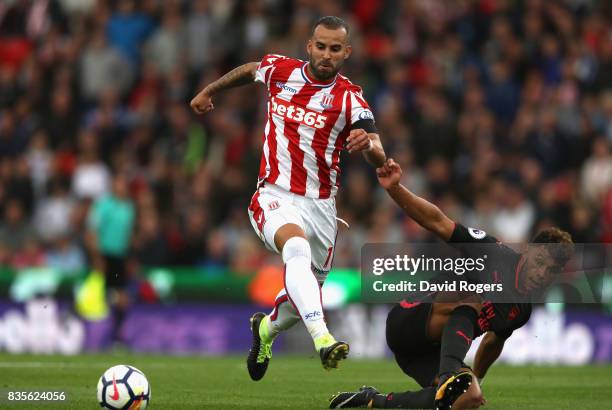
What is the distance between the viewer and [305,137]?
9711 millimetres

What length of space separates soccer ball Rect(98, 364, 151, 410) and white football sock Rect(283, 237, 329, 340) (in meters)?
1.14

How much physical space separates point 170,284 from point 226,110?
135 inches

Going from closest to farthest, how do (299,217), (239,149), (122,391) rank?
(122,391), (299,217), (239,149)

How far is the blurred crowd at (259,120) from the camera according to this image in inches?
694

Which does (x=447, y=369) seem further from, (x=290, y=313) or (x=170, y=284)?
(x=170, y=284)

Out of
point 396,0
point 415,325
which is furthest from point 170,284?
point 415,325

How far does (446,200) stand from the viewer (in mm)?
17516

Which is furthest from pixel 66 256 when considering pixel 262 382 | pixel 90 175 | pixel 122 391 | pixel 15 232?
pixel 122 391

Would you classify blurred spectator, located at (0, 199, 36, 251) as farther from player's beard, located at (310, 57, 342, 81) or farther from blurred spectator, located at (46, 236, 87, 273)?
player's beard, located at (310, 57, 342, 81)

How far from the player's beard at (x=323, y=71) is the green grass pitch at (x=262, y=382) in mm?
2362

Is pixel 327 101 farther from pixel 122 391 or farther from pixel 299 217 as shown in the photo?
pixel 122 391

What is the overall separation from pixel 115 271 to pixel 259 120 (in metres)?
3.84

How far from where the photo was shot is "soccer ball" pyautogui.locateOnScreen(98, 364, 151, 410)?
324 inches

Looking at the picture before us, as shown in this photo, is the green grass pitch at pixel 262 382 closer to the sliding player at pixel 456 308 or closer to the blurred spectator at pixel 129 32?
the sliding player at pixel 456 308
